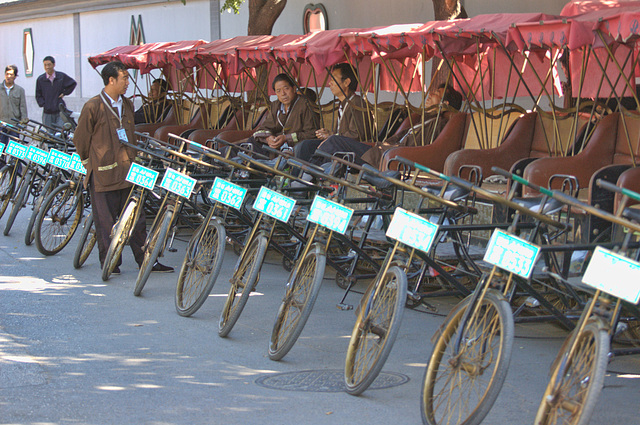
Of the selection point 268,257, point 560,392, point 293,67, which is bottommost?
point 268,257

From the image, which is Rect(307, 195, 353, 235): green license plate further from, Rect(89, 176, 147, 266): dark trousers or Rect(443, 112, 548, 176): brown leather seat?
Rect(443, 112, 548, 176): brown leather seat

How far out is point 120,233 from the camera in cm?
747

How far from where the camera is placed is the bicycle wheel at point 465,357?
13.1ft

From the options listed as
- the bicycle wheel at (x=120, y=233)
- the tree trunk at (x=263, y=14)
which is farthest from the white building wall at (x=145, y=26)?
the bicycle wheel at (x=120, y=233)

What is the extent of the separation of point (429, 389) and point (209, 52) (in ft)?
30.2

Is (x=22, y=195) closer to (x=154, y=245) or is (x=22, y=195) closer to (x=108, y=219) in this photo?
(x=108, y=219)

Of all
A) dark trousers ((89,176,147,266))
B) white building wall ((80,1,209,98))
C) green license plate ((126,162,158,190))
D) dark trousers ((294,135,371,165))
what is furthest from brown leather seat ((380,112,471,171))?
white building wall ((80,1,209,98))

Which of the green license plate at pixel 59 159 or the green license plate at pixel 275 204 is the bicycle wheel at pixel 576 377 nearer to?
the green license plate at pixel 275 204

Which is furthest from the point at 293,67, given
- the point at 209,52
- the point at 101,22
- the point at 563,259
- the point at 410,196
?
the point at 101,22

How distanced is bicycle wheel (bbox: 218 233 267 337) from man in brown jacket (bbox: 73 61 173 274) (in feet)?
7.50

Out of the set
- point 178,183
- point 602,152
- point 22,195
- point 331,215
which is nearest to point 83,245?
point 178,183

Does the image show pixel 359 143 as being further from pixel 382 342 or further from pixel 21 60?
pixel 21 60

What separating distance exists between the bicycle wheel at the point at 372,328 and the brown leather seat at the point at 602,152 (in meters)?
3.19

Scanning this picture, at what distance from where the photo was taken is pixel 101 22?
27016 mm
